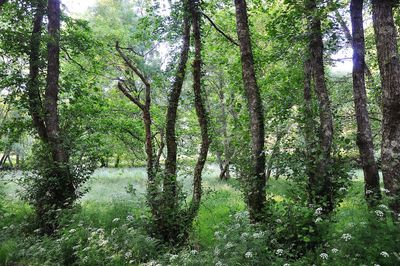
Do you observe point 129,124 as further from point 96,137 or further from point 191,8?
point 191,8

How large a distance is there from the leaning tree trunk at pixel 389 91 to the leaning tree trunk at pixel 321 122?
40.9 inches

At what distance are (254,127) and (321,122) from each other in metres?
1.64

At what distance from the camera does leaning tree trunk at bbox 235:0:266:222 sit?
7.70 m

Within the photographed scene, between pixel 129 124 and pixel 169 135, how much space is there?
25.8 feet

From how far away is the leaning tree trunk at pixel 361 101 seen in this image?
893cm

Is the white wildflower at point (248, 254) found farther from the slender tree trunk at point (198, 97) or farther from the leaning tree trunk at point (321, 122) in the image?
the slender tree trunk at point (198, 97)

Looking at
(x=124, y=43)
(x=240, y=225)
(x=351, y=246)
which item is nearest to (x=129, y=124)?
(x=124, y=43)

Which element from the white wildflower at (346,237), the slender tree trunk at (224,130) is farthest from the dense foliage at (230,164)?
the slender tree trunk at (224,130)

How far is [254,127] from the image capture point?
320 inches

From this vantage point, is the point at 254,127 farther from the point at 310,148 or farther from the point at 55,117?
the point at 55,117

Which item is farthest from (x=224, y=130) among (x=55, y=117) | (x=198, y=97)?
(x=55, y=117)

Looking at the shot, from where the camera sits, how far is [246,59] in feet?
27.5

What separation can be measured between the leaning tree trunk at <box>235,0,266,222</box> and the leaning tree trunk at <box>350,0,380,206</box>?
2910mm

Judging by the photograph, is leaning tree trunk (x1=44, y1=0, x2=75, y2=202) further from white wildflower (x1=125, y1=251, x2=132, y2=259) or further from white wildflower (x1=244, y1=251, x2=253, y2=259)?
white wildflower (x1=244, y1=251, x2=253, y2=259)
